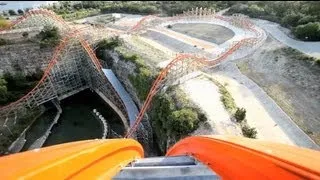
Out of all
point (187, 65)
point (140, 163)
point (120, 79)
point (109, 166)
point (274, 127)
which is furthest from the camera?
point (120, 79)

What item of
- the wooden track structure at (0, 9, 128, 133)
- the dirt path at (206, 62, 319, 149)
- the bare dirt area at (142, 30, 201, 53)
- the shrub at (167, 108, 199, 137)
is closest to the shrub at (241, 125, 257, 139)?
the dirt path at (206, 62, 319, 149)

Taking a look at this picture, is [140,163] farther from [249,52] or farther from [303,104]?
[249,52]

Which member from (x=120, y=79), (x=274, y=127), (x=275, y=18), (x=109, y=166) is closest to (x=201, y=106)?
(x=274, y=127)

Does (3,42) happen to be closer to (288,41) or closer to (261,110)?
(261,110)

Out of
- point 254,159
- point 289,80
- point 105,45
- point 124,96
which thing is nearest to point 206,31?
point 105,45

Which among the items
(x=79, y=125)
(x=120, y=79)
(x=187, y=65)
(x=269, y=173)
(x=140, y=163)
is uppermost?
(x=269, y=173)

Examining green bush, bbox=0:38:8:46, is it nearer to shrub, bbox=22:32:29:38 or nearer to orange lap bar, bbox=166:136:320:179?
shrub, bbox=22:32:29:38
